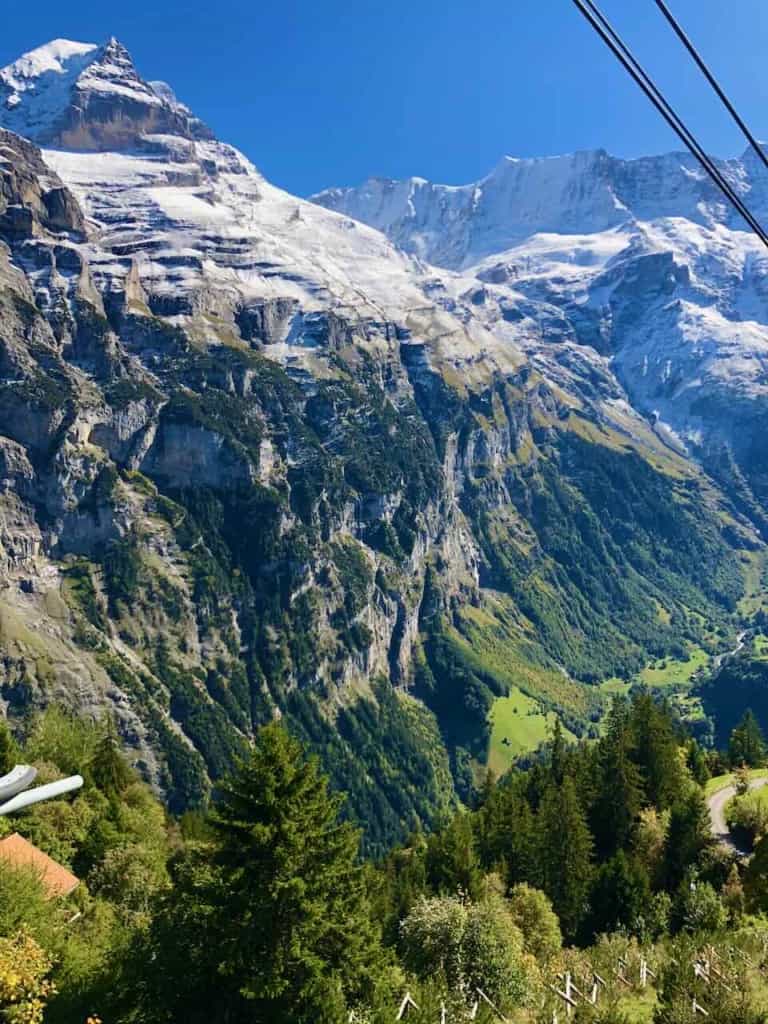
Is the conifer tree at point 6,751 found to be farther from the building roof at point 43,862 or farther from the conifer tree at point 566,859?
the conifer tree at point 566,859

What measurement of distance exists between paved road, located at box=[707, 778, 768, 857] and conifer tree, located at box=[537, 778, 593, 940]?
1366cm

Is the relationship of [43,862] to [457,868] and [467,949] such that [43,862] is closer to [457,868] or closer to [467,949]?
[467,949]

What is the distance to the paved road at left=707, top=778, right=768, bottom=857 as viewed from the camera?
251 feet

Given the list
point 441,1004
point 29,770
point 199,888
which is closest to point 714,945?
point 441,1004

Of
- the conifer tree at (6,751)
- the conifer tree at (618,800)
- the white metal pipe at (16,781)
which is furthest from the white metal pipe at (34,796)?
the conifer tree at (618,800)

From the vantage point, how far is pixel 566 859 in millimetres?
77562

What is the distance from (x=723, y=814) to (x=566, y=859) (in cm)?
2184

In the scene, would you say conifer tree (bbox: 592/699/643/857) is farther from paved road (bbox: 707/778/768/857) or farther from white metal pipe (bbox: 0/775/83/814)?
white metal pipe (bbox: 0/775/83/814)

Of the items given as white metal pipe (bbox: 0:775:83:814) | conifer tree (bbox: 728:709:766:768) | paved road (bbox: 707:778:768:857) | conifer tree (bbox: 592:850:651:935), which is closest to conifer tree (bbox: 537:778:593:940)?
conifer tree (bbox: 592:850:651:935)

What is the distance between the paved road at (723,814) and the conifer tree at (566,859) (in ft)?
44.8

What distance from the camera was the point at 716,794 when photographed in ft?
318

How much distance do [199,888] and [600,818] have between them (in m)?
70.3

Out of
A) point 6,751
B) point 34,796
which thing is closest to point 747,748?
point 6,751

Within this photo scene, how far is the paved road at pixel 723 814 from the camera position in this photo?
7662 cm
